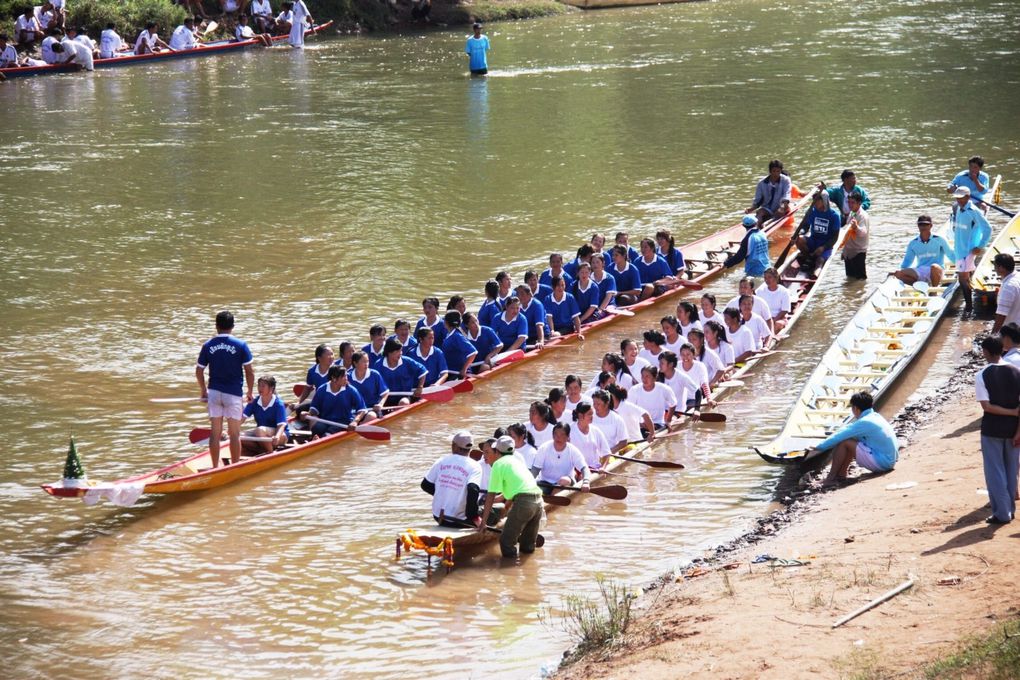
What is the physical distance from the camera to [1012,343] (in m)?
11.5

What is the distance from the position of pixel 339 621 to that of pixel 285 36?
3940 centimetres

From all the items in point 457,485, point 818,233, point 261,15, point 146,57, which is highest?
point 261,15

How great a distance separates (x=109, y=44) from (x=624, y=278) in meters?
28.4

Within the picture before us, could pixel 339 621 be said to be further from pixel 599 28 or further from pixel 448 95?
pixel 599 28

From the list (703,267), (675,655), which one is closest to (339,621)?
(675,655)

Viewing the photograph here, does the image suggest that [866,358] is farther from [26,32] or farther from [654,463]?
[26,32]

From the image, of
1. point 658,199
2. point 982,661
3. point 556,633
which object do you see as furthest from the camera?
point 658,199

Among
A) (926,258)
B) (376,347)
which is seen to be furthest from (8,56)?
(926,258)

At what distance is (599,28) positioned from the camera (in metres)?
49.8

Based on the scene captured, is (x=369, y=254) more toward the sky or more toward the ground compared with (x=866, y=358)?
more toward the sky

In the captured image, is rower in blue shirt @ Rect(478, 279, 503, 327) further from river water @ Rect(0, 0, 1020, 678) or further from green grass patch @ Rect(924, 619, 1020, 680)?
green grass patch @ Rect(924, 619, 1020, 680)

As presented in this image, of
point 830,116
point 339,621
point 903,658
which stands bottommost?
point 339,621

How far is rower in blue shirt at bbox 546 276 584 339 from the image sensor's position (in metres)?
18.5

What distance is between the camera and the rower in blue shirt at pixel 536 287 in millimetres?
18250
